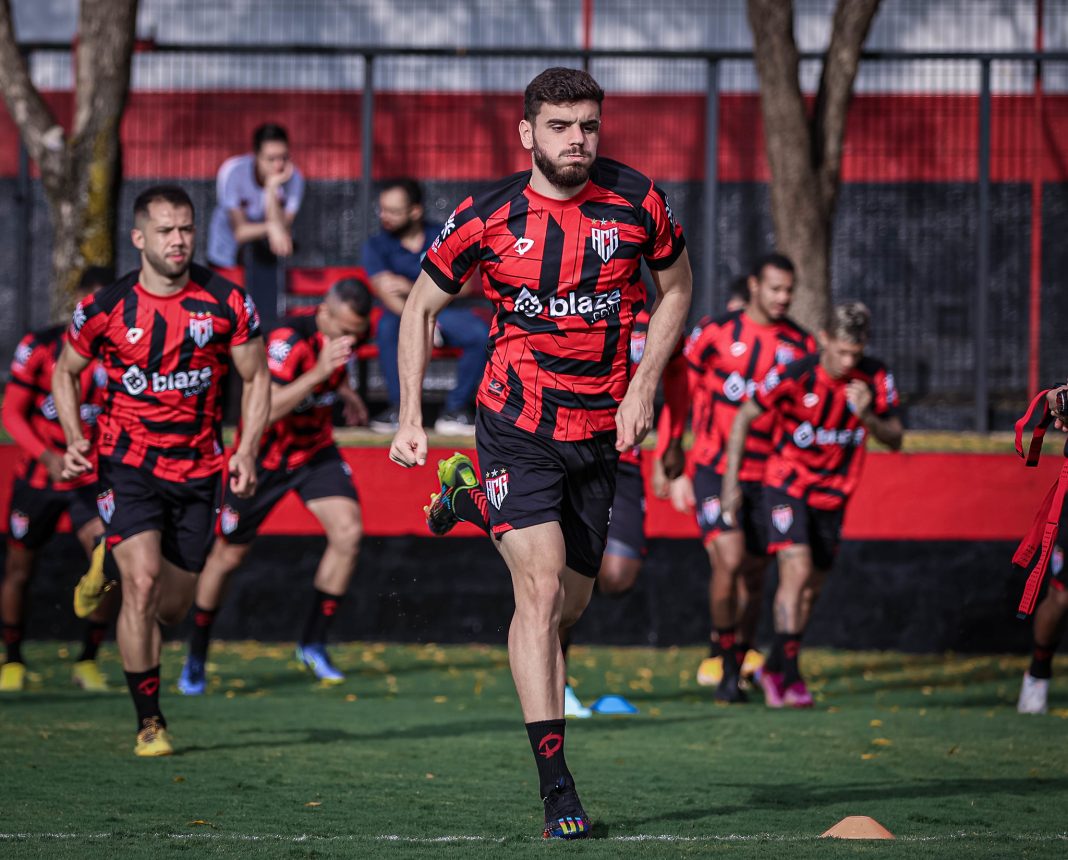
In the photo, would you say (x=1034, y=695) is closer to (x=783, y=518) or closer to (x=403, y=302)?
(x=783, y=518)

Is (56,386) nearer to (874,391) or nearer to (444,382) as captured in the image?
(874,391)

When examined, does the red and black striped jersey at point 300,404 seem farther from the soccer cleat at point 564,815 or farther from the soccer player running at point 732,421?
the soccer cleat at point 564,815

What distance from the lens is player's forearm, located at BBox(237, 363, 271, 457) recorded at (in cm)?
764

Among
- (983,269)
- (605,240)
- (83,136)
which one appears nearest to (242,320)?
(605,240)

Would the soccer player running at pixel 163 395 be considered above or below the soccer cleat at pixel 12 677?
above

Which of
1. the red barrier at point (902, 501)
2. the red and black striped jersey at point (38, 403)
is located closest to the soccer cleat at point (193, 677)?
the red and black striped jersey at point (38, 403)

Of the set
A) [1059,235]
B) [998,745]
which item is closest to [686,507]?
[998,745]

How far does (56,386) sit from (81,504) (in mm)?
2477

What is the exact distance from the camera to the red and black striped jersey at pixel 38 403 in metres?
9.45

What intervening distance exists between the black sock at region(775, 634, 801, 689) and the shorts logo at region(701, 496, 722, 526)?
0.87m

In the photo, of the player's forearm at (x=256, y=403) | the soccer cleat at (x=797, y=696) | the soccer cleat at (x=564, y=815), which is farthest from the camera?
the soccer cleat at (x=797, y=696)

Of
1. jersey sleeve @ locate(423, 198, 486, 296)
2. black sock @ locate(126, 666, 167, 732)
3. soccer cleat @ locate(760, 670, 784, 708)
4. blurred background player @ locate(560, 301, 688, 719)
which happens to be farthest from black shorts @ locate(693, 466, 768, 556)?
jersey sleeve @ locate(423, 198, 486, 296)

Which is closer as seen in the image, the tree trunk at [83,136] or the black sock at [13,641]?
the black sock at [13,641]

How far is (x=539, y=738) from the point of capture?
5.44 metres
